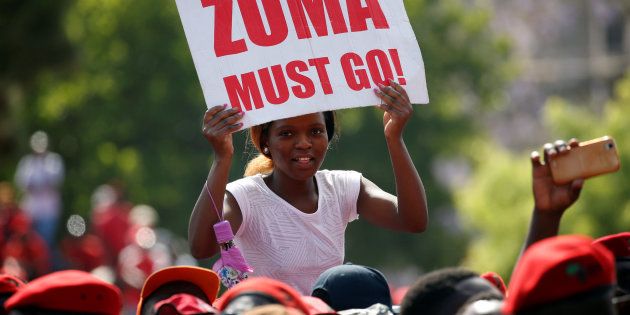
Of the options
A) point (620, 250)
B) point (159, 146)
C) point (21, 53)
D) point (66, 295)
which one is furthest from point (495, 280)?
point (159, 146)

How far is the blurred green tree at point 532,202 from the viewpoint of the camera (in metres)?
23.9

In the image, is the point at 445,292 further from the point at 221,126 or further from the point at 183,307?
the point at 221,126

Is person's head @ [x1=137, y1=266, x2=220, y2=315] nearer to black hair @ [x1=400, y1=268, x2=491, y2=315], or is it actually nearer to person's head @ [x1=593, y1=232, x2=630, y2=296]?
black hair @ [x1=400, y1=268, x2=491, y2=315]

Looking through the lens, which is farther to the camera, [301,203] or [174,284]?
[301,203]

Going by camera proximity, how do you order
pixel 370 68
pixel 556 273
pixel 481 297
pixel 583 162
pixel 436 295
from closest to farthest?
pixel 556 273 < pixel 481 297 < pixel 436 295 < pixel 583 162 < pixel 370 68

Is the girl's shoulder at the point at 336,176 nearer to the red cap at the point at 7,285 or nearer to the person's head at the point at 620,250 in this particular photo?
the person's head at the point at 620,250

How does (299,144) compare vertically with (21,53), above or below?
A: below

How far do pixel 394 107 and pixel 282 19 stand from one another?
1.95 feet

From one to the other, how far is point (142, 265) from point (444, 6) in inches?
867

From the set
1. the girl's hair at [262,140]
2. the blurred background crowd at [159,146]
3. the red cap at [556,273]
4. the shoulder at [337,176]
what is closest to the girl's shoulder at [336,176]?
the shoulder at [337,176]

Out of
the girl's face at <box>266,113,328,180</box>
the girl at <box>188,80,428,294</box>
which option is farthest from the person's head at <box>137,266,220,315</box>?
the girl's face at <box>266,113,328,180</box>

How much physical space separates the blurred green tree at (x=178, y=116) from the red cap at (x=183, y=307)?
20.6m

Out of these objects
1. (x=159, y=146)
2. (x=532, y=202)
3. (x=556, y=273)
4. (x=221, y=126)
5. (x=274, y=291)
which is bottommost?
(x=532, y=202)

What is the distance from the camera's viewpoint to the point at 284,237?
20.1 ft
